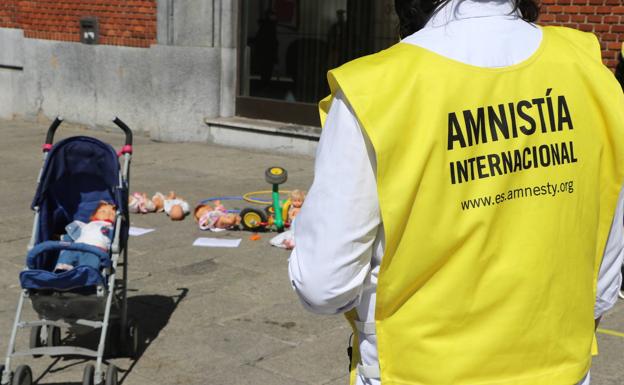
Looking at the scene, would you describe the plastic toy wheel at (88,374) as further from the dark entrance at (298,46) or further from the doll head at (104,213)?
the dark entrance at (298,46)

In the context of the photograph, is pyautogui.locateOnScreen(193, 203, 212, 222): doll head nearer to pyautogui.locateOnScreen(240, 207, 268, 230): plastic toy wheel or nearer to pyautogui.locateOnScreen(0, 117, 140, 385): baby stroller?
pyautogui.locateOnScreen(240, 207, 268, 230): plastic toy wheel

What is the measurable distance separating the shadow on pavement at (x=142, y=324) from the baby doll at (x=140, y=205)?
251 centimetres

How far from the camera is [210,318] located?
19.8 ft

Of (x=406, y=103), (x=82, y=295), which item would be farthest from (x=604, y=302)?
(x=82, y=295)

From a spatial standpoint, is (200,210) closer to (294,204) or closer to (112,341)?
(294,204)

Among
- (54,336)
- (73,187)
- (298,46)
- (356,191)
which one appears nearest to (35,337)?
(54,336)

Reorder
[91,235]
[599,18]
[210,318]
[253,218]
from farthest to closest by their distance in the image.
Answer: [599,18] < [253,218] < [210,318] < [91,235]

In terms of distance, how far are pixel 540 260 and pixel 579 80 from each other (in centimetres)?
43

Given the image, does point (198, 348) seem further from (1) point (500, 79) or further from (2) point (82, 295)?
(1) point (500, 79)

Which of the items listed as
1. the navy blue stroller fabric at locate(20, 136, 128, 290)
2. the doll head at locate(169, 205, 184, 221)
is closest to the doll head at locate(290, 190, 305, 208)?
the doll head at locate(169, 205, 184, 221)

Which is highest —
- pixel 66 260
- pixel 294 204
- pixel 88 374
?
pixel 66 260

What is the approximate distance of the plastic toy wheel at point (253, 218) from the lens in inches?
324

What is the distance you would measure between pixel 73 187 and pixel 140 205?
138 inches

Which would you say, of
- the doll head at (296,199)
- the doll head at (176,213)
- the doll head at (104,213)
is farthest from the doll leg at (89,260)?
the doll head at (176,213)
